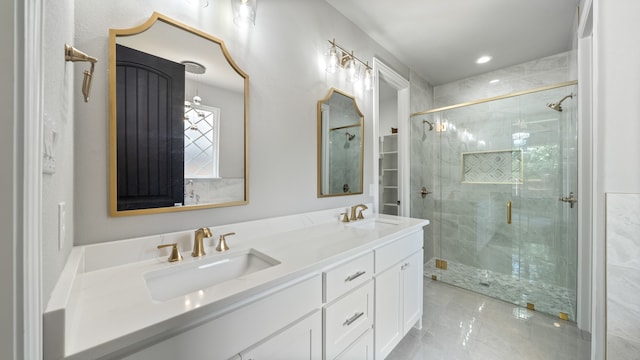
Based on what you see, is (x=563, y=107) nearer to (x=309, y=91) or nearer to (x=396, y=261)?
(x=396, y=261)

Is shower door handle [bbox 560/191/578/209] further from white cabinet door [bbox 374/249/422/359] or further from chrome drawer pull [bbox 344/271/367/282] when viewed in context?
chrome drawer pull [bbox 344/271/367/282]

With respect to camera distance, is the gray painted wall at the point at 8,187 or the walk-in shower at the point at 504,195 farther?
the walk-in shower at the point at 504,195

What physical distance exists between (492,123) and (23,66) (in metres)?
3.19

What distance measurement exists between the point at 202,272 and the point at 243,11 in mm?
1257

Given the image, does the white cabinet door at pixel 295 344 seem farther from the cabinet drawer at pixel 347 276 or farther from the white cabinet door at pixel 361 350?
the white cabinet door at pixel 361 350

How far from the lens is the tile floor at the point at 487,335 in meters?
1.59

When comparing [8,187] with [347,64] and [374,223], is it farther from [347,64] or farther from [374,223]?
[347,64]

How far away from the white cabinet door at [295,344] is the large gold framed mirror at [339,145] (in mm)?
902

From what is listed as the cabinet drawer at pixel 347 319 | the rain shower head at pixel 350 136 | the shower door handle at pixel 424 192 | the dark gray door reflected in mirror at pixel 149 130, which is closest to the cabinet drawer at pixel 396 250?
the cabinet drawer at pixel 347 319

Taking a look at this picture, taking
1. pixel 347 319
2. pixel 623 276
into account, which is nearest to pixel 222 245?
pixel 347 319

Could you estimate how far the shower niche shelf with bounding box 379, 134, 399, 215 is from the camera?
363 centimetres

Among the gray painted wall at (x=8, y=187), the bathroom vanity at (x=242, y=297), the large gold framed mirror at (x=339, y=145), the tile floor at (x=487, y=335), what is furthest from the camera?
the large gold framed mirror at (x=339, y=145)

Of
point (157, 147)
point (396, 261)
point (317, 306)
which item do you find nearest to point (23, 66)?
point (157, 147)

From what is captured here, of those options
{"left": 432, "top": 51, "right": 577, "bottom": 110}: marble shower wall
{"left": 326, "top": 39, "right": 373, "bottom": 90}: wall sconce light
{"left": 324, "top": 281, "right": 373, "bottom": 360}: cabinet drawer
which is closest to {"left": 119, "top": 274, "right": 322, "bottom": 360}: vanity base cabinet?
{"left": 324, "top": 281, "right": 373, "bottom": 360}: cabinet drawer
